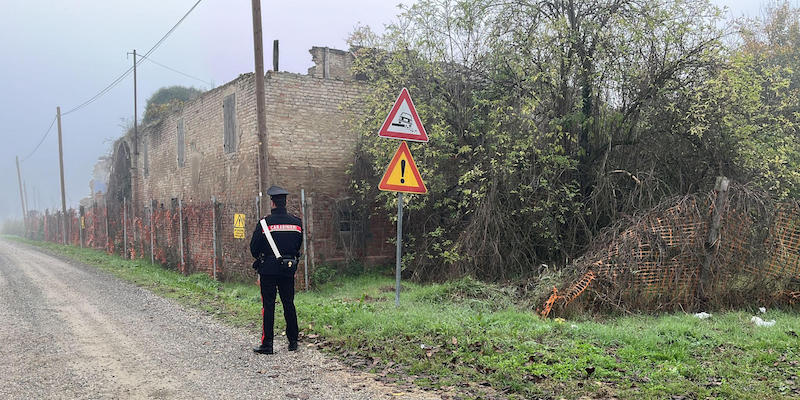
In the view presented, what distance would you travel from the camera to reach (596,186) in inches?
388

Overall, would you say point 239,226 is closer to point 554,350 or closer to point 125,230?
point 554,350

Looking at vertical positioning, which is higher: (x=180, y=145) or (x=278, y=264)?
(x=180, y=145)

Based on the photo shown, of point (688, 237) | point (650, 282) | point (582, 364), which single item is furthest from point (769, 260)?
point (582, 364)

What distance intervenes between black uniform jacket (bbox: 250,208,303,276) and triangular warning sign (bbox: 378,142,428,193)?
1.36 meters

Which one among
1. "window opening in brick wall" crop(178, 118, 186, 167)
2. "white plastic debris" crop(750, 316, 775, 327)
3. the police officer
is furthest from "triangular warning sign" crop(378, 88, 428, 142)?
"window opening in brick wall" crop(178, 118, 186, 167)

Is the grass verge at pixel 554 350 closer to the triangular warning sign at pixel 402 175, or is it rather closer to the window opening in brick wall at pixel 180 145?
the triangular warning sign at pixel 402 175

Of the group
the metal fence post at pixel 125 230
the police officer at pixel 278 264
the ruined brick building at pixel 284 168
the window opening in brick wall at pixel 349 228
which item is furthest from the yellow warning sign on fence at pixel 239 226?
the metal fence post at pixel 125 230

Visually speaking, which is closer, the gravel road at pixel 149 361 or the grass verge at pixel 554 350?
the grass verge at pixel 554 350

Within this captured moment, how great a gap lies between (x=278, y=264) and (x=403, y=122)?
2467 mm

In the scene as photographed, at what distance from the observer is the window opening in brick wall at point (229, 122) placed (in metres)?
14.2

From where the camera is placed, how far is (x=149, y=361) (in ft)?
20.0

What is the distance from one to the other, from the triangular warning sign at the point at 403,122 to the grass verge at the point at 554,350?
2388mm

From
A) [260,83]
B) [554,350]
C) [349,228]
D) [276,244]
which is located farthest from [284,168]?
[554,350]

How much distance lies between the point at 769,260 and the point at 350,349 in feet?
19.0
